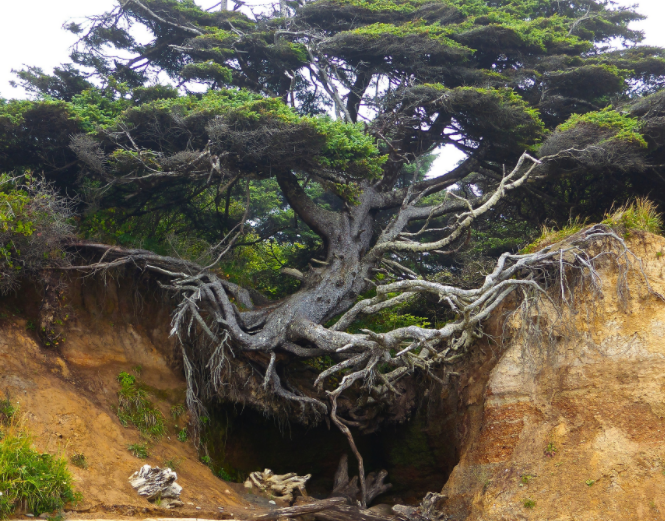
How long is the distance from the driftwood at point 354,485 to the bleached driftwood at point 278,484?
105 centimetres

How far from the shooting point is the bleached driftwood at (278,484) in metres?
10.4

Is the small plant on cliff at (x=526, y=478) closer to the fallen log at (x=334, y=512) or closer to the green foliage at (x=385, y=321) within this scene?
the fallen log at (x=334, y=512)

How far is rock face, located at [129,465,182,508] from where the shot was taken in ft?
25.9

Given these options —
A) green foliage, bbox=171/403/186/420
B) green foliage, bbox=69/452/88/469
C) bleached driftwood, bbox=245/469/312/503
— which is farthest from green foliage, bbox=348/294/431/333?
green foliage, bbox=69/452/88/469

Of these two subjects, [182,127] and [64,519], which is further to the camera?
[182,127]

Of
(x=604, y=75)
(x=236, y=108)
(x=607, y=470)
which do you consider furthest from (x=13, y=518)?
(x=604, y=75)

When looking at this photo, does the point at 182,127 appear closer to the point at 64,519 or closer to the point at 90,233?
the point at 90,233

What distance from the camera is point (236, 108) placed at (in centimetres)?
1015

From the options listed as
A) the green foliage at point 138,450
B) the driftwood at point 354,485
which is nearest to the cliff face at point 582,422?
the driftwood at point 354,485

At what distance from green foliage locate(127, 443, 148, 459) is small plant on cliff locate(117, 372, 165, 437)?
555mm

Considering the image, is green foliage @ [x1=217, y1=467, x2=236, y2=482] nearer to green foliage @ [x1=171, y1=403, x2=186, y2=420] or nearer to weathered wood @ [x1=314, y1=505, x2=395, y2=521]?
green foliage @ [x1=171, y1=403, x2=186, y2=420]

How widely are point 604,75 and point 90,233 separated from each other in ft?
42.7

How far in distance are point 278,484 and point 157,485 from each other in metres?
3.24

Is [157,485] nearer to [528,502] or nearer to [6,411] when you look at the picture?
[6,411]
